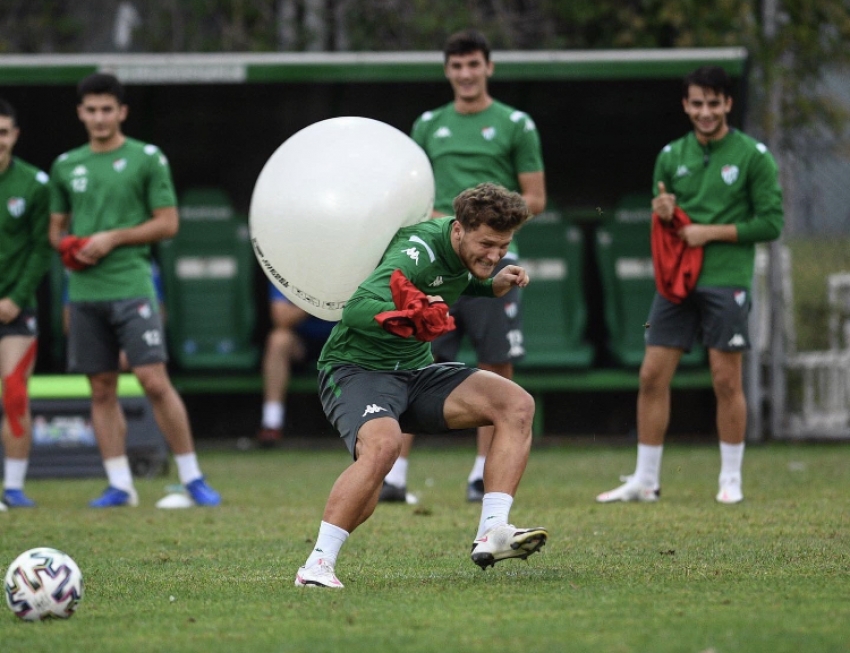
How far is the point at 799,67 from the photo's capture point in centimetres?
1381

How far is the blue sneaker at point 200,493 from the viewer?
8.44 meters

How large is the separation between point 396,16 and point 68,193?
22.6ft

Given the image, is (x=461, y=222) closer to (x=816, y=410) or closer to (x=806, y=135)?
(x=816, y=410)

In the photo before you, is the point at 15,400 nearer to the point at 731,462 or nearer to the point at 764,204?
the point at 731,462

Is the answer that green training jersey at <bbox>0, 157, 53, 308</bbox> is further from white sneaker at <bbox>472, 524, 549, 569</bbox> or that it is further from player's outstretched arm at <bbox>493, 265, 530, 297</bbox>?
white sneaker at <bbox>472, 524, 549, 569</bbox>

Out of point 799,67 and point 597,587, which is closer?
point 597,587

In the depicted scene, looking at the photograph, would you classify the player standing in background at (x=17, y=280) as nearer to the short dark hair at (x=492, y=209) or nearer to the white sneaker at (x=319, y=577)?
the white sneaker at (x=319, y=577)

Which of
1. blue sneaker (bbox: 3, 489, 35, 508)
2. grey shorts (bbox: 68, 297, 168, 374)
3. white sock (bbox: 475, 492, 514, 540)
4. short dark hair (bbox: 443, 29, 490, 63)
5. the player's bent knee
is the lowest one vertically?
blue sneaker (bbox: 3, 489, 35, 508)

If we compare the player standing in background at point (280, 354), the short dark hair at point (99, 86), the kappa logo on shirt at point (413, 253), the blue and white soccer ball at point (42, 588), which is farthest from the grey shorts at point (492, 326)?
the player standing in background at point (280, 354)

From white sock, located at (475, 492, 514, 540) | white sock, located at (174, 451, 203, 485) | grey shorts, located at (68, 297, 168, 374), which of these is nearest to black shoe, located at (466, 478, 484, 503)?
white sock, located at (174, 451, 203, 485)

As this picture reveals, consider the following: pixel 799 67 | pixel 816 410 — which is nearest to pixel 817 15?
pixel 799 67

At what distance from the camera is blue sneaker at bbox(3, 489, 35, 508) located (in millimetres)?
8500

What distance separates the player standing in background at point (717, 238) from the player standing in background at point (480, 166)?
29.3 inches

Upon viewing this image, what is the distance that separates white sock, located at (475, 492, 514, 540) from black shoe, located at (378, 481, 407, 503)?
2.89 metres
